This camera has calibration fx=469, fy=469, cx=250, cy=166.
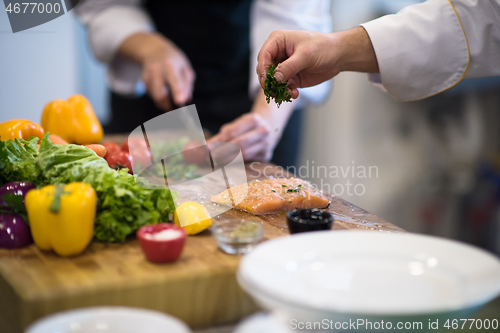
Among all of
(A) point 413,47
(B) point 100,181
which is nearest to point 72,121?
(B) point 100,181

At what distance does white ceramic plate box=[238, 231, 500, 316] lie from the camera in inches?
31.6

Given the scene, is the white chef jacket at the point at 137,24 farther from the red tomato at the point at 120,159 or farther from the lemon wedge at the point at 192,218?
the lemon wedge at the point at 192,218

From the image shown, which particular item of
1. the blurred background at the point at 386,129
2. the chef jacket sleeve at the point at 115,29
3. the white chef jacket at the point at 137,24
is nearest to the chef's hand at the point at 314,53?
the white chef jacket at the point at 137,24

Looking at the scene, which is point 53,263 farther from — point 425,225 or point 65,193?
point 425,225

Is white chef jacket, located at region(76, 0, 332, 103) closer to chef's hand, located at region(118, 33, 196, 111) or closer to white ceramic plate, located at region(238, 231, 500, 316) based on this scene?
chef's hand, located at region(118, 33, 196, 111)

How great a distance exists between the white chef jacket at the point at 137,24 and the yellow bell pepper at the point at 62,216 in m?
1.71

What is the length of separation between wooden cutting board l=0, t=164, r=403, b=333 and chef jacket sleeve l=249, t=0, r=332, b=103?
71.0 inches

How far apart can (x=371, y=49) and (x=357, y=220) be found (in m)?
0.65

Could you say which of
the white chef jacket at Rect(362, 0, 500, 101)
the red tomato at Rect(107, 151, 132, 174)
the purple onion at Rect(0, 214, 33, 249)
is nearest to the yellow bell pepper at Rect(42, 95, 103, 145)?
the red tomato at Rect(107, 151, 132, 174)

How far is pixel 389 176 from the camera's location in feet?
13.3

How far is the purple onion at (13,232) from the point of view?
1.20m

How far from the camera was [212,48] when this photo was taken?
2.96 metres

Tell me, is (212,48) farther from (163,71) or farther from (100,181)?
(100,181)

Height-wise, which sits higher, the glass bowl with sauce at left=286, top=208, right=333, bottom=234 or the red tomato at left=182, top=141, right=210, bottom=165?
the red tomato at left=182, top=141, right=210, bottom=165
